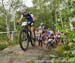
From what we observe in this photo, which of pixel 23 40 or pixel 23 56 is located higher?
pixel 23 40

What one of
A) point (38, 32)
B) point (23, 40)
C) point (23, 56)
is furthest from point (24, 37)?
point (38, 32)

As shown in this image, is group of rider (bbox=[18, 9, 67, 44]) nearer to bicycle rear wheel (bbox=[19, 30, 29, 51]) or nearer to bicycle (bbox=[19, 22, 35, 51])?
bicycle (bbox=[19, 22, 35, 51])

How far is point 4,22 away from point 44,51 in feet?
94.5

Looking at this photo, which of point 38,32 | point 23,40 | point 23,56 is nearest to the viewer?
point 23,56

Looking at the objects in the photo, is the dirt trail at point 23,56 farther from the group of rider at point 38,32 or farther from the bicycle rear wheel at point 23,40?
the group of rider at point 38,32

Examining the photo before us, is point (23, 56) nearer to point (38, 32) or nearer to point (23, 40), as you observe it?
point (23, 40)

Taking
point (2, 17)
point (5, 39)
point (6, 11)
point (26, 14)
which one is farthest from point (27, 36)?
point (2, 17)

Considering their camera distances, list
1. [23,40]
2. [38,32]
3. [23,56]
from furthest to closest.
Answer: [38,32] → [23,40] → [23,56]

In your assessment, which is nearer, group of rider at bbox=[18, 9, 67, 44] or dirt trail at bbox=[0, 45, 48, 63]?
dirt trail at bbox=[0, 45, 48, 63]

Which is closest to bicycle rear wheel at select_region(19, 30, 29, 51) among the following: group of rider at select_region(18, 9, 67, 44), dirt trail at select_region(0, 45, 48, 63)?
dirt trail at select_region(0, 45, 48, 63)

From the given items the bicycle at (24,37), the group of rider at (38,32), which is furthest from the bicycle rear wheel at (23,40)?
the group of rider at (38,32)

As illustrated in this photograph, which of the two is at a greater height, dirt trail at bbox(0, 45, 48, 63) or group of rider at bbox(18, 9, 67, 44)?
A: group of rider at bbox(18, 9, 67, 44)

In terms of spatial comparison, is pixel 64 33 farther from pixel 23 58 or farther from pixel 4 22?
pixel 4 22

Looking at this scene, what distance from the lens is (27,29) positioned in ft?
28.7
